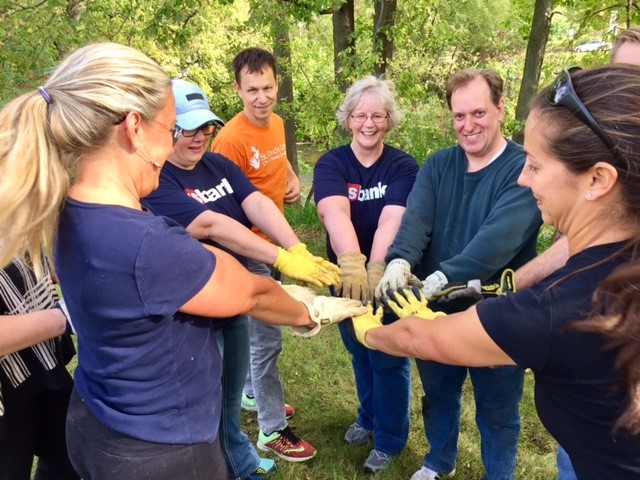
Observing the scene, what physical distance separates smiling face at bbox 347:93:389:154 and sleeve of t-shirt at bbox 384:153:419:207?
7.4 inches

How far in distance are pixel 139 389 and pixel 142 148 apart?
723 millimetres

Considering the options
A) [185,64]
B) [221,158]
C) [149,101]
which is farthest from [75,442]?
[185,64]

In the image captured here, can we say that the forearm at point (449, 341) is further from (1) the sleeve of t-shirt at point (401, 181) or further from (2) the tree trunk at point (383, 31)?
(2) the tree trunk at point (383, 31)

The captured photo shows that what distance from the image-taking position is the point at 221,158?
2943mm

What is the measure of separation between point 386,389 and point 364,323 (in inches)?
32.8

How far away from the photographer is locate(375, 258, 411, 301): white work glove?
2662 mm

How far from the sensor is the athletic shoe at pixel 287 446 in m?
3.38

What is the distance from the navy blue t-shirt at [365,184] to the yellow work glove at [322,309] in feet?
2.17

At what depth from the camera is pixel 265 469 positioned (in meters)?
3.23

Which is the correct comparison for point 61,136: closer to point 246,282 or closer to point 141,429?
point 246,282

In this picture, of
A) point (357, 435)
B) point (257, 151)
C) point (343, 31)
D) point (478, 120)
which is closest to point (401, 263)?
point (478, 120)

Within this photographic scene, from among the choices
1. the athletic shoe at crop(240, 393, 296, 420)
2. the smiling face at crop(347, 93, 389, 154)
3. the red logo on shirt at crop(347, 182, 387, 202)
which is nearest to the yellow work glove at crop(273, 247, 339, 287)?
the red logo on shirt at crop(347, 182, 387, 202)

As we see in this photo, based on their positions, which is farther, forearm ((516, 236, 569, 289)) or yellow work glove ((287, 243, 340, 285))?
yellow work glove ((287, 243, 340, 285))

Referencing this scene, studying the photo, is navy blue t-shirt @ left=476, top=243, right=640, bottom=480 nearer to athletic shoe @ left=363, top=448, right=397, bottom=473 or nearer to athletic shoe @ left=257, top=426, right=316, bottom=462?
athletic shoe @ left=363, top=448, right=397, bottom=473
